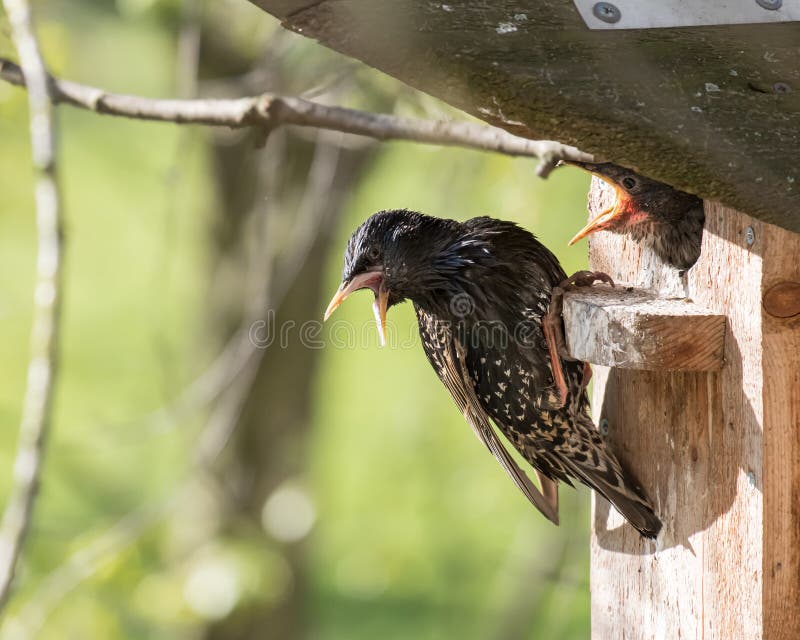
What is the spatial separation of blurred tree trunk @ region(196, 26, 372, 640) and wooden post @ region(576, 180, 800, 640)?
8.73ft

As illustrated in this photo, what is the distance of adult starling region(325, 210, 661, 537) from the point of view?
2.42m

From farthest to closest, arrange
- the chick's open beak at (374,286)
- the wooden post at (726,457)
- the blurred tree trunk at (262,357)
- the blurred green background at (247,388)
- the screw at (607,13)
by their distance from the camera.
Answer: the blurred tree trunk at (262,357) → the blurred green background at (247,388) → the chick's open beak at (374,286) → the wooden post at (726,457) → the screw at (607,13)

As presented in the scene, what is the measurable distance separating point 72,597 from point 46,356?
5.53ft

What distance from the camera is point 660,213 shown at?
7.29ft

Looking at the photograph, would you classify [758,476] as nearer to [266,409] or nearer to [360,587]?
[266,409]

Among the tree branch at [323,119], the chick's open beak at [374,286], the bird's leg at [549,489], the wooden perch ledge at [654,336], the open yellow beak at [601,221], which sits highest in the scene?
the tree branch at [323,119]

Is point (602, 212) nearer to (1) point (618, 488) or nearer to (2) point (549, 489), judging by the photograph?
(1) point (618, 488)

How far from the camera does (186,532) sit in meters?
5.17

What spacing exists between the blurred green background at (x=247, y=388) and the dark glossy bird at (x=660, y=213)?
895 millimetres

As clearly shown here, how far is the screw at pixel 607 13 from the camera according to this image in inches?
60.2

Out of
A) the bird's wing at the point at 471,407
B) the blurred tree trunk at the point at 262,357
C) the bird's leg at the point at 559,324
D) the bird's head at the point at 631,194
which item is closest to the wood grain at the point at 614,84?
the bird's head at the point at 631,194

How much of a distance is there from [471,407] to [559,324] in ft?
1.01

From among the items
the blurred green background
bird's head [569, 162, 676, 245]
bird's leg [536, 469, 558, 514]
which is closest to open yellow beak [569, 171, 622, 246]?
bird's head [569, 162, 676, 245]

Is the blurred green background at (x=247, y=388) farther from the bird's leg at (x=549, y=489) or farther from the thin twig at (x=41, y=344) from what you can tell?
the bird's leg at (x=549, y=489)
